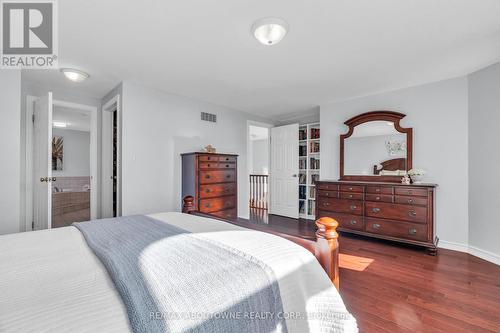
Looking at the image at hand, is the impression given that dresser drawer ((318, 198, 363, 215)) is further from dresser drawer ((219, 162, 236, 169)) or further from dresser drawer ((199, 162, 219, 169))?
dresser drawer ((199, 162, 219, 169))

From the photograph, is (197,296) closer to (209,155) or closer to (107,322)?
(107,322)

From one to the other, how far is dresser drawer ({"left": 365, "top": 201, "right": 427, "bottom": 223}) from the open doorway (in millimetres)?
2228

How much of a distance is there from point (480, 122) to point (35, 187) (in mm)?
5846

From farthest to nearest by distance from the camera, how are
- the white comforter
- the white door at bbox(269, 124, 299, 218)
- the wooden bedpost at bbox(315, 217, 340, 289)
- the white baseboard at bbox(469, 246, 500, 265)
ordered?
the white door at bbox(269, 124, 299, 218), the white baseboard at bbox(469, 246, 500, 265), the wooden bedpost at bbox(315, 217, 340, 289), the white comforter

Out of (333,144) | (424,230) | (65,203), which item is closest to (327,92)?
(333,144)

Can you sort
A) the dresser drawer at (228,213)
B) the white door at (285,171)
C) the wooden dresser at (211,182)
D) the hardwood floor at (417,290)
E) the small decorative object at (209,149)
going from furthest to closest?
the white door at (285,171) < the small decorative object at (209,149) < the dresser drawer at (228,213) < the wooden dresser at (211,182) < the hardwood floor at (417,290)

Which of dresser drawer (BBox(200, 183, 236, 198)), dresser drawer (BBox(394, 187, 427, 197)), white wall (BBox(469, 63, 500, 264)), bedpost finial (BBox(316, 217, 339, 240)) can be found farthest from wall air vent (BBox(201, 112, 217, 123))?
white wall (BBox(469, 63, 500, 264))

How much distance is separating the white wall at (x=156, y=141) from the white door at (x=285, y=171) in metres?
1.60

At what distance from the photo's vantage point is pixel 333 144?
4.30 meters

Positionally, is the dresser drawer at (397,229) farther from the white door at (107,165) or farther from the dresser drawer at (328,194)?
the white door at (107,165)

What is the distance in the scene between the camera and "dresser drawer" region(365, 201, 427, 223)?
3.03 m

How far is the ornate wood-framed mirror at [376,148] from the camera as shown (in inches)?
139

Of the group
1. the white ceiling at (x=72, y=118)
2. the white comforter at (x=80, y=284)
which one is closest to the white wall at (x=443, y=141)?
the white comforter at (x=80, y=284)

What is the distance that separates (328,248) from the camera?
1202mm
